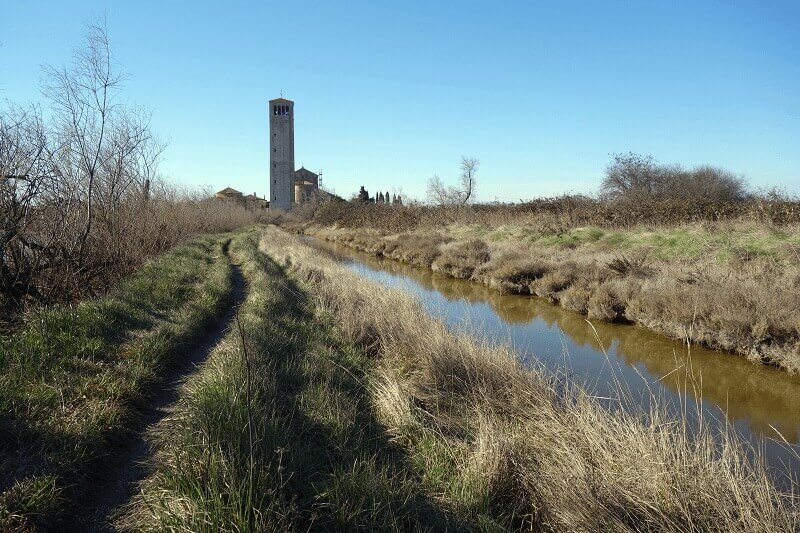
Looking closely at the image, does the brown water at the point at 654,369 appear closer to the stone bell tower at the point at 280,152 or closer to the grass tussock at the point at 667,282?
the grass tussock at the point at 667,282

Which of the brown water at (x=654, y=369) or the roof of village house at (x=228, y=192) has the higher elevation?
the roof of village house at (x=228, y=192)

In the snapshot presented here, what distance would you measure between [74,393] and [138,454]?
3.33 ft

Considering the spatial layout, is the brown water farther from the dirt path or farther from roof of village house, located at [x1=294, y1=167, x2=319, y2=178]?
roof of village house, located at [x1=294, y1=167, x2=319, y2=178]

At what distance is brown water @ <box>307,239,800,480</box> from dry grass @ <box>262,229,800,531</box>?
451 millimetres

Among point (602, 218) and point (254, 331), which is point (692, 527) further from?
point (602, 218)

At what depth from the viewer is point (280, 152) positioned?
7612 centimetres

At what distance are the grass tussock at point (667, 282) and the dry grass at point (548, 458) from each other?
1.11 meters

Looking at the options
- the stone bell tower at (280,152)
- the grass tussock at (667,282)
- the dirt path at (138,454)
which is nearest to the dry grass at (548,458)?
the grass tussock at (667,282)

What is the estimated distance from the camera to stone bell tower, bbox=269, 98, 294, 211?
2980 inches

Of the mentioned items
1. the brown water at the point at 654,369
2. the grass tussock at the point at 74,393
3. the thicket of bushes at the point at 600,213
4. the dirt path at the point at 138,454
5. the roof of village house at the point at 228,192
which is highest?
the roof of village house at the point at 228,192

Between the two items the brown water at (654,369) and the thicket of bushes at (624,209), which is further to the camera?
the thicket of bushes at (624,209)

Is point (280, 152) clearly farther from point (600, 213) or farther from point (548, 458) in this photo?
point (548, 458)

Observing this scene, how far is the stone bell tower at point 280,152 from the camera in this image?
7569cm

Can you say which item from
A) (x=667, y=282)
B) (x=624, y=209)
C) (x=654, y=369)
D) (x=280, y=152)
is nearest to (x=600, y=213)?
(x=624, y=209)
